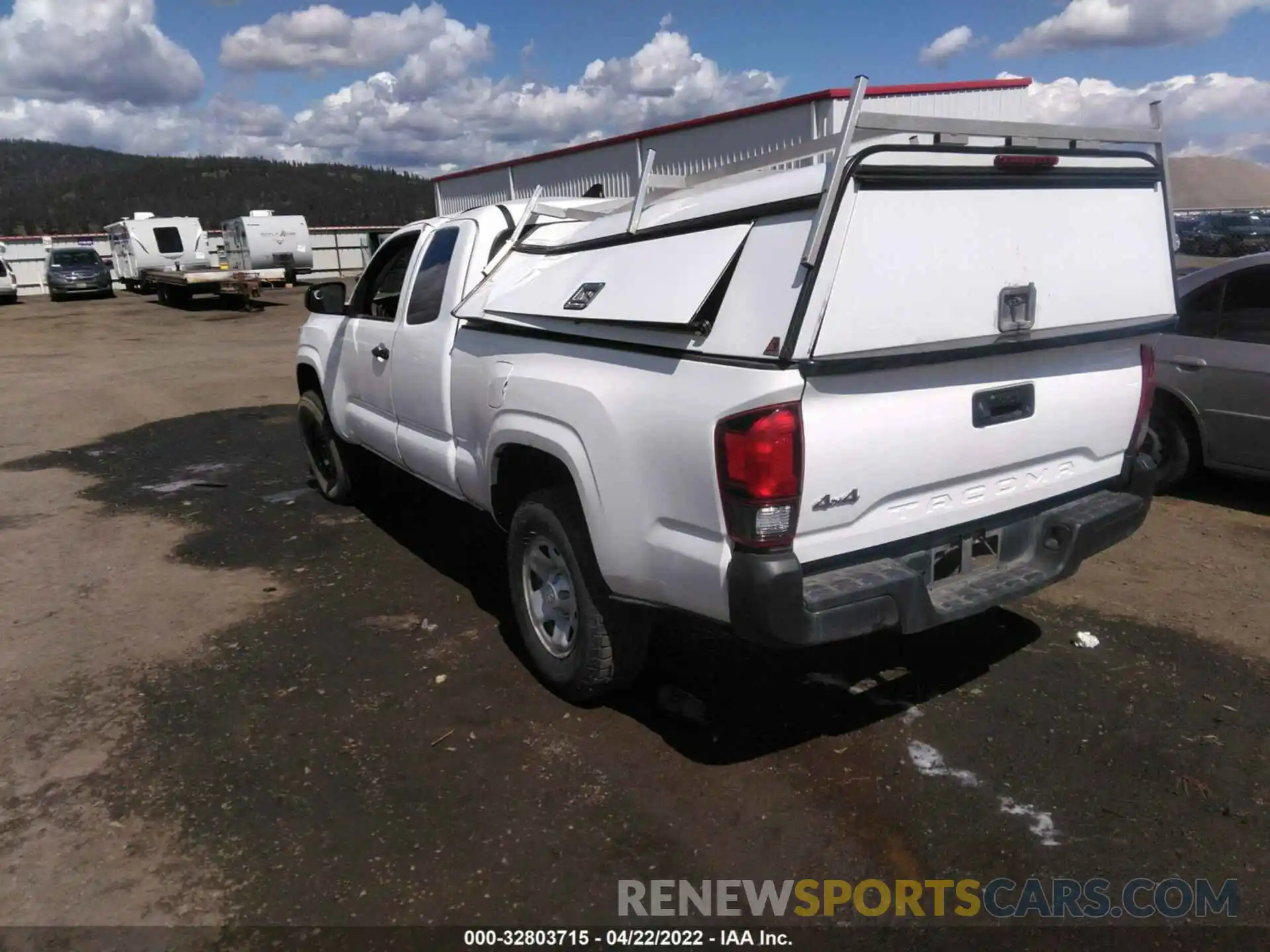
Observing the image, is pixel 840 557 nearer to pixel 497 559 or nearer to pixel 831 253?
pixel 831 253

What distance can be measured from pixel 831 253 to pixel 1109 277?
1.45 m

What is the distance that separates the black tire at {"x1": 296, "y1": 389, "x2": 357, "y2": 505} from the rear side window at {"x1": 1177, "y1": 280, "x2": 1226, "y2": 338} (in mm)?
5642

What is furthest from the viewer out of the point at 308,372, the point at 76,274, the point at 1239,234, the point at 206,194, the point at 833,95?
the point at 206,194

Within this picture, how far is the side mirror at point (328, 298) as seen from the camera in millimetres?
6148

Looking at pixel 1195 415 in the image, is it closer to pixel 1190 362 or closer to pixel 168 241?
pixel 1190 362

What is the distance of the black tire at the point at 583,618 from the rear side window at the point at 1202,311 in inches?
178

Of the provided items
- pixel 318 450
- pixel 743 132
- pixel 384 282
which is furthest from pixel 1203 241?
pixel 384 282

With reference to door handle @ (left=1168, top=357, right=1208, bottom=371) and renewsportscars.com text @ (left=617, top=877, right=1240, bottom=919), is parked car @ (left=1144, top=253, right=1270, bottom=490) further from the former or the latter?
renewsportscars.com text @ (left=617, top=877, right=1240, bottom=919)

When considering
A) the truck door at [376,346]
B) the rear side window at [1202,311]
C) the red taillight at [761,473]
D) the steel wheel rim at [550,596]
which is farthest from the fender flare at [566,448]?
the rear side window at [1202,311]

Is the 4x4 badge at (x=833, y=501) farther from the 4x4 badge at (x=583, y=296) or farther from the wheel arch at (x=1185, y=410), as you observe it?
the wheel arch at (x=1185, y=410)

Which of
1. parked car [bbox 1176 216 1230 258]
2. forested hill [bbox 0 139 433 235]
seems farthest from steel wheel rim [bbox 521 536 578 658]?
forested hill [bbox 0 139 433 235]

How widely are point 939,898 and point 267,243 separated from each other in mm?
34537

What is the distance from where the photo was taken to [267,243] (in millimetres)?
33156

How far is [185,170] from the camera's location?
11575 cm
